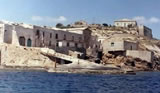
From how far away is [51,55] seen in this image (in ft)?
214

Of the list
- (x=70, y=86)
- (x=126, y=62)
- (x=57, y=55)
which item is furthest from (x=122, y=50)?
(x=70, y=86)

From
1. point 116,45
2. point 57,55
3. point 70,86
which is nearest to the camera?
point 70,86

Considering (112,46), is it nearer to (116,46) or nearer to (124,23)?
(116,46)

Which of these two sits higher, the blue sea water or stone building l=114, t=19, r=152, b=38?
stone building l=114, t=19, r=152, b=38

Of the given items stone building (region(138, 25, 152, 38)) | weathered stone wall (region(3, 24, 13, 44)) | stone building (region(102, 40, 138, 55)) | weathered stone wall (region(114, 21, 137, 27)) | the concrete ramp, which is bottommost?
the concrete ramp

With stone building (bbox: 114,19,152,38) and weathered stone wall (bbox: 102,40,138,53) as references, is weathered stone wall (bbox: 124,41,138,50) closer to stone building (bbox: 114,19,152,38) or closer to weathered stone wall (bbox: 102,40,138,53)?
weathered stone wall (bbox: 102,40,138,53)

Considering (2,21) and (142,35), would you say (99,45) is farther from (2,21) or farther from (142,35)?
(142,35)

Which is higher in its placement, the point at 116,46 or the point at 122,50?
the point at 116,46

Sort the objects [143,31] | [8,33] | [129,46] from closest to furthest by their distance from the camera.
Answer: [8,33], [129,46], [143,31]

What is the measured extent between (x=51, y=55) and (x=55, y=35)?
10154mm

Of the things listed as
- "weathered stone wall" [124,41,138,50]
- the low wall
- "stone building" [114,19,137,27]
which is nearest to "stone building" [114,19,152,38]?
"stone building" [114,19,137,27]

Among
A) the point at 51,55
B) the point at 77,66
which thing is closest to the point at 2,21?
the point at 51,55

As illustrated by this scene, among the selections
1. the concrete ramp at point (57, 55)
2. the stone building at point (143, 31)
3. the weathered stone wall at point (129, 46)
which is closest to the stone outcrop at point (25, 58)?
the concrete ramp at point (57, 55)

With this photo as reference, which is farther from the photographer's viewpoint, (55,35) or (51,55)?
(55,35)
